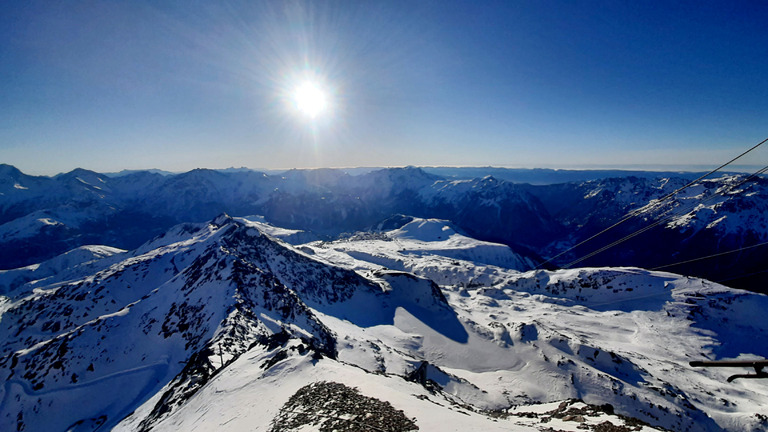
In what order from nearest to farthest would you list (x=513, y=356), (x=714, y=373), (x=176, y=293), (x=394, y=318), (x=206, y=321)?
(x=206, y=321)
(x=176, y=293)
(x=513, y=356)
(x=714, y=373)
(x=394, y=318)

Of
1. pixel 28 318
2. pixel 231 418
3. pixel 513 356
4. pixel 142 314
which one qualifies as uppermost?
pixel 231 418

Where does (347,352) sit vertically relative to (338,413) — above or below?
below

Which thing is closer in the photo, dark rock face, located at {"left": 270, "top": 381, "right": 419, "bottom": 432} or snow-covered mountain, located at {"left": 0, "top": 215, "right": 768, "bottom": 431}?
dark rock face, located at {"left": 270, "top": 381, "right": 419, "bottom": 432}

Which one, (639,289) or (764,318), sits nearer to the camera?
(764,318)

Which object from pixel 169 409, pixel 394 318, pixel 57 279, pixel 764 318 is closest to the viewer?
pixel 169 409

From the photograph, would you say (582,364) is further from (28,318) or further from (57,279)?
(57,279)

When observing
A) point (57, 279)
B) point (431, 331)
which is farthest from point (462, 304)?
point (57, 279)
